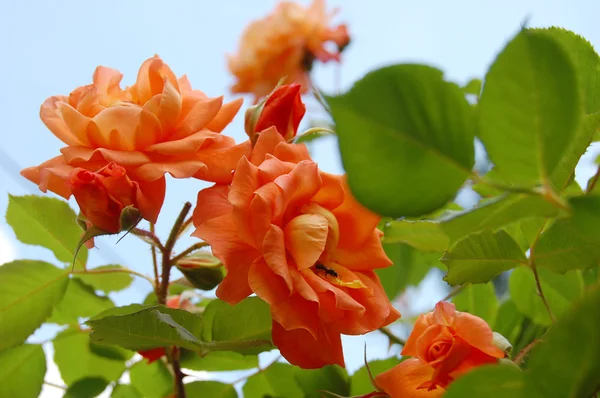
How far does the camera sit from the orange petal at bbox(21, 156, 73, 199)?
38 cm

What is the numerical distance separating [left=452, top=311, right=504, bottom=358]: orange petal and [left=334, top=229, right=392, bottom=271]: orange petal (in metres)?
0.07

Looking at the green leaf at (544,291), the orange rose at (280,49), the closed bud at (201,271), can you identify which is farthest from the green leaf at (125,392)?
the orange rose at (280,49)

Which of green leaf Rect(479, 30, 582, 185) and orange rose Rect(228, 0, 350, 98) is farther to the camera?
orange rose Rect(228, 0, 350, 98)

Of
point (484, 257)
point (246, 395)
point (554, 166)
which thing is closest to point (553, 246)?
point (484, 257)

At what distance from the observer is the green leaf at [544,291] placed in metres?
0.49

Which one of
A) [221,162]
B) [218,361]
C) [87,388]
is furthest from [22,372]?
[221,162]

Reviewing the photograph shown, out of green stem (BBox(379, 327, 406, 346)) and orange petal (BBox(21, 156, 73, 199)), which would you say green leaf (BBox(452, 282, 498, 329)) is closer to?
green stem (BBox(379, 327, 406, 346))

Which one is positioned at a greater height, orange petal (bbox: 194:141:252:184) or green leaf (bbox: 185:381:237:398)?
orange petal (bbox: 194:141:252:184)

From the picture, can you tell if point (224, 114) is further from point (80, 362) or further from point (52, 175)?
point (80, 362)

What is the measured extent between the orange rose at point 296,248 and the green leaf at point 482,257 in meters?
0.05

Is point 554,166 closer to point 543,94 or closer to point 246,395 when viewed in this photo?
point 543,94

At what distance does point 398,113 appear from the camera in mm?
217

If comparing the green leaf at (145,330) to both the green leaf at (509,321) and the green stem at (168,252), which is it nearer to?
the green stem at (168,252)

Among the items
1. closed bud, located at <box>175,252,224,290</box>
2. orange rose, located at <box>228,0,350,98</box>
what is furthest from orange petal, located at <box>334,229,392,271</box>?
orange rose, located at <box>228,0,350,98</box>
